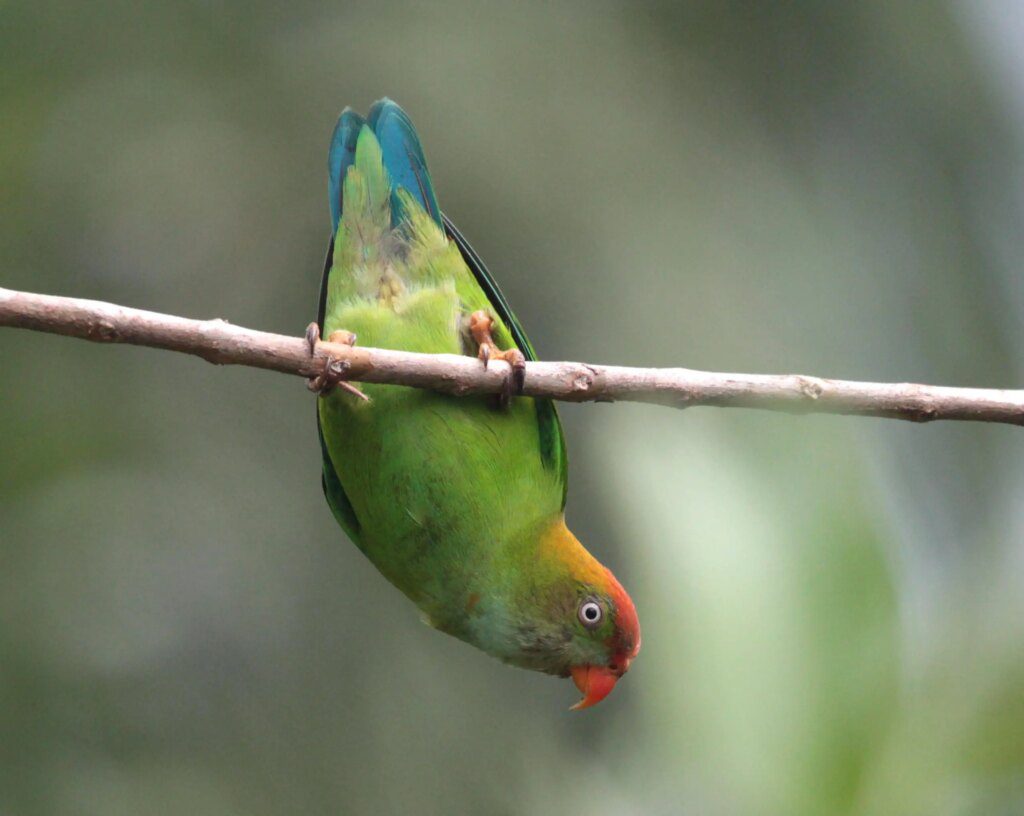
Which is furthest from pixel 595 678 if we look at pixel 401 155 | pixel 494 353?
pixel 401 155

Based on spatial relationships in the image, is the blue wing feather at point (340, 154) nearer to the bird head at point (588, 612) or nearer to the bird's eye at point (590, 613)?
the bird head at point (588, 612)

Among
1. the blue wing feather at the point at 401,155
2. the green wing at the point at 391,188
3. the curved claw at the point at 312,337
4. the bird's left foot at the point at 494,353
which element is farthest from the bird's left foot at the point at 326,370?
the blue wing feather at the point at 401,155

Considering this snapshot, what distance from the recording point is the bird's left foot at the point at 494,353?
119 inches

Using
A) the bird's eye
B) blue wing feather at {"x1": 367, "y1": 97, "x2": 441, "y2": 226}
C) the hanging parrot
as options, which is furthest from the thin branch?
blue wing feather at {"x1": 367, "y1": 97, "x2": 441, "y2": 226}

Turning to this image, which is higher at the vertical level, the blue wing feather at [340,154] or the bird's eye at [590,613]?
the blue wing feather at [340,154]

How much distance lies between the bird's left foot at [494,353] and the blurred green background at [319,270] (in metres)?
1.31

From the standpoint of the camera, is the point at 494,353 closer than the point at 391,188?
Yes

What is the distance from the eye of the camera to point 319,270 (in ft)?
20.2

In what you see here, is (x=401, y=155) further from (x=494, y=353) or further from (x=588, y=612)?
(x=588, y=612)

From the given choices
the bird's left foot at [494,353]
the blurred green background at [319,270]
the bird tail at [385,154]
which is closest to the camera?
the bird's left foot at [494,353]

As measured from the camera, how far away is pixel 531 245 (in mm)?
6090

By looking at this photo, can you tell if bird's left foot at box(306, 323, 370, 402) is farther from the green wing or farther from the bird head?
the bird head

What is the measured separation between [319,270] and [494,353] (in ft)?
10.2

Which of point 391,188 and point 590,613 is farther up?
point 391,188
